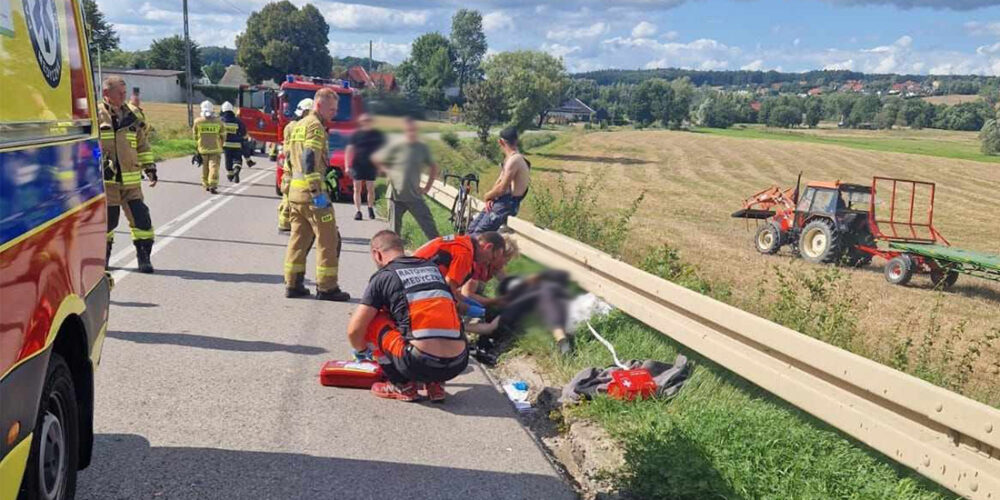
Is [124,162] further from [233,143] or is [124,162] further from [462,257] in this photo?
[233,143]

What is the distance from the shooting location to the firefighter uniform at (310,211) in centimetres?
808

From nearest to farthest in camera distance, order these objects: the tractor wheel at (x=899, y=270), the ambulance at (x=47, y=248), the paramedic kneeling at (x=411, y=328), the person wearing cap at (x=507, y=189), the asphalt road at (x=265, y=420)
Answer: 1. the ambulance at (x=47, y=248)
2. the asphalt road at (x=265, y=420)
3. the paramedic kneeling at (x=411, y=328)
4. the person wearing cap at (x=507, y=189)
5. the tractor wheel at (x=899, y=270)

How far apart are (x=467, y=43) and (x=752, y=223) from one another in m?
20.1

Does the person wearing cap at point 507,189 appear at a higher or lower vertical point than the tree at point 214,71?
higher

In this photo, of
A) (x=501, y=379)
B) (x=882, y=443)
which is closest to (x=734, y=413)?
(x=882, y=443)

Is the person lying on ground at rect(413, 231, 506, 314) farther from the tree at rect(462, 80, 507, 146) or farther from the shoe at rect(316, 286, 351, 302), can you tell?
the shoe at rect(316, 286, 351, 302)

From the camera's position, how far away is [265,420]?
5125 millimetres

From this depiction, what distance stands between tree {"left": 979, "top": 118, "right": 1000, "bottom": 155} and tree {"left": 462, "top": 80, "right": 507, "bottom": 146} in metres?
67.2

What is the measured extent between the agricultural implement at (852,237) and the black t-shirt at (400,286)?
11071 mm

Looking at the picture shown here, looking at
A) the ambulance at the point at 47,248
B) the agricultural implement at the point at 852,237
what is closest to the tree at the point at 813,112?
the agricultural implement at the point at 852,237

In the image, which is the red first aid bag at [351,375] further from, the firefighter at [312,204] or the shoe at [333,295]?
the shoe at [333,295]

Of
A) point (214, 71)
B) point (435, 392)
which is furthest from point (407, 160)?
point (214, 71)

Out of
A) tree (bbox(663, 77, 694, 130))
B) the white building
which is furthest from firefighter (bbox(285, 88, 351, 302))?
the white building

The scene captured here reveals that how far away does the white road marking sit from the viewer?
9.57 m
